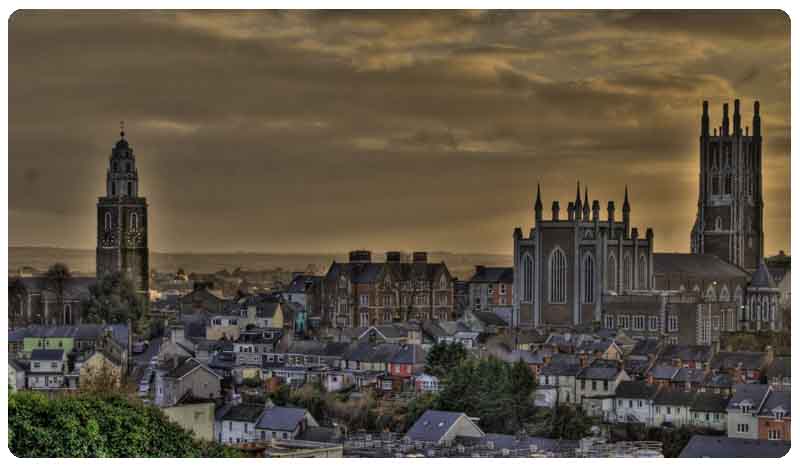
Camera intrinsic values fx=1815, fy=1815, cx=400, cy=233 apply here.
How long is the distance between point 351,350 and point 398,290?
2.62 m

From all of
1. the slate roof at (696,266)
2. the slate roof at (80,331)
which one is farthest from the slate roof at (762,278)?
the slate roof at (80,331)

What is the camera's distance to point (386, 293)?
2312 centimetres

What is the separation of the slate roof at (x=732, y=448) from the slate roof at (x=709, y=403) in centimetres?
91

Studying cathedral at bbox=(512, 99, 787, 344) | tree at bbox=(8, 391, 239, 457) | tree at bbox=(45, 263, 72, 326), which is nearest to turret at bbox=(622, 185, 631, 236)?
cathedral at bbox=(512, 99, 787, 344)

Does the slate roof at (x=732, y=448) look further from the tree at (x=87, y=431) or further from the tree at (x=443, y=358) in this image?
the tree at (x=87, y=431)

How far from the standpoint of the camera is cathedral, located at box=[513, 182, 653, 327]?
80.7 feet

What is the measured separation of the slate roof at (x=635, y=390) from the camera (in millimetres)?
18406

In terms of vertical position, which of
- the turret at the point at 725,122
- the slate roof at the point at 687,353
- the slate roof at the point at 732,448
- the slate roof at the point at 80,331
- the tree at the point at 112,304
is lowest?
the slate roof at the point at 732,448

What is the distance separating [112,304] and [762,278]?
8901 mm

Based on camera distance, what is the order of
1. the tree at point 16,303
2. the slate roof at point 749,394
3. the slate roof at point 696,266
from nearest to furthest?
the slate roof at point 749,394, the tree at point 16,303, the slate roof at point 696,266

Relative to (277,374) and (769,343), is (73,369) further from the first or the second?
(769,343)

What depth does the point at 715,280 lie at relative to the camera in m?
27.4

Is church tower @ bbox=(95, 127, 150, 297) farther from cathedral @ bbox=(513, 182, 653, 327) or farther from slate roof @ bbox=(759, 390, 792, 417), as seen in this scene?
slate roof @ bbox=(759, 390, 792, 417)

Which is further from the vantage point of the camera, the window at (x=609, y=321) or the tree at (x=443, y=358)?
the window at (x=609, y=321)
